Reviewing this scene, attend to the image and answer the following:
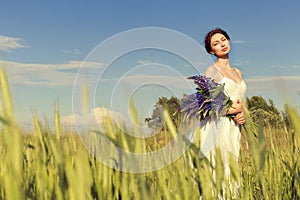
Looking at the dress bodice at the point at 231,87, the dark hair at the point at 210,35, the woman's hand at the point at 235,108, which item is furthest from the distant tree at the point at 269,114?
the dark hair at the point at 210,35

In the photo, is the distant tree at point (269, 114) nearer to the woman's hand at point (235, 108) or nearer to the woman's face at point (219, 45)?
the woman's hand at point (235, 108)

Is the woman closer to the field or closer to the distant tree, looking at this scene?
the distant tree

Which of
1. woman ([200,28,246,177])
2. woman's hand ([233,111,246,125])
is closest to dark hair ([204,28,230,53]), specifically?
woman ([200,28,246,177])

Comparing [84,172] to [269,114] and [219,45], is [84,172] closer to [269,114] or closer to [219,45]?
[269,114]

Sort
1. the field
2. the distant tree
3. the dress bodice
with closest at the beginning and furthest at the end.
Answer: the field → the distant tree → the dress bodice

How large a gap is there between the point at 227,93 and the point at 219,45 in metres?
0.65

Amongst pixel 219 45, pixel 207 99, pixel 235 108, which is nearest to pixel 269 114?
pixel 207 99

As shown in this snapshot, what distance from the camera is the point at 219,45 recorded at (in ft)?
13.3

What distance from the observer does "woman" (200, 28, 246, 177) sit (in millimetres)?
3250

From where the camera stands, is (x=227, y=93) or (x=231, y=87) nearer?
(x=227, y=93)

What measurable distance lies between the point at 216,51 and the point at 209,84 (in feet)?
3.30

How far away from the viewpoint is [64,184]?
2.73 ft

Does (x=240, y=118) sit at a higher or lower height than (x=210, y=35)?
lower

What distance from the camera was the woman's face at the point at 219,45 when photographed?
13.3ft
